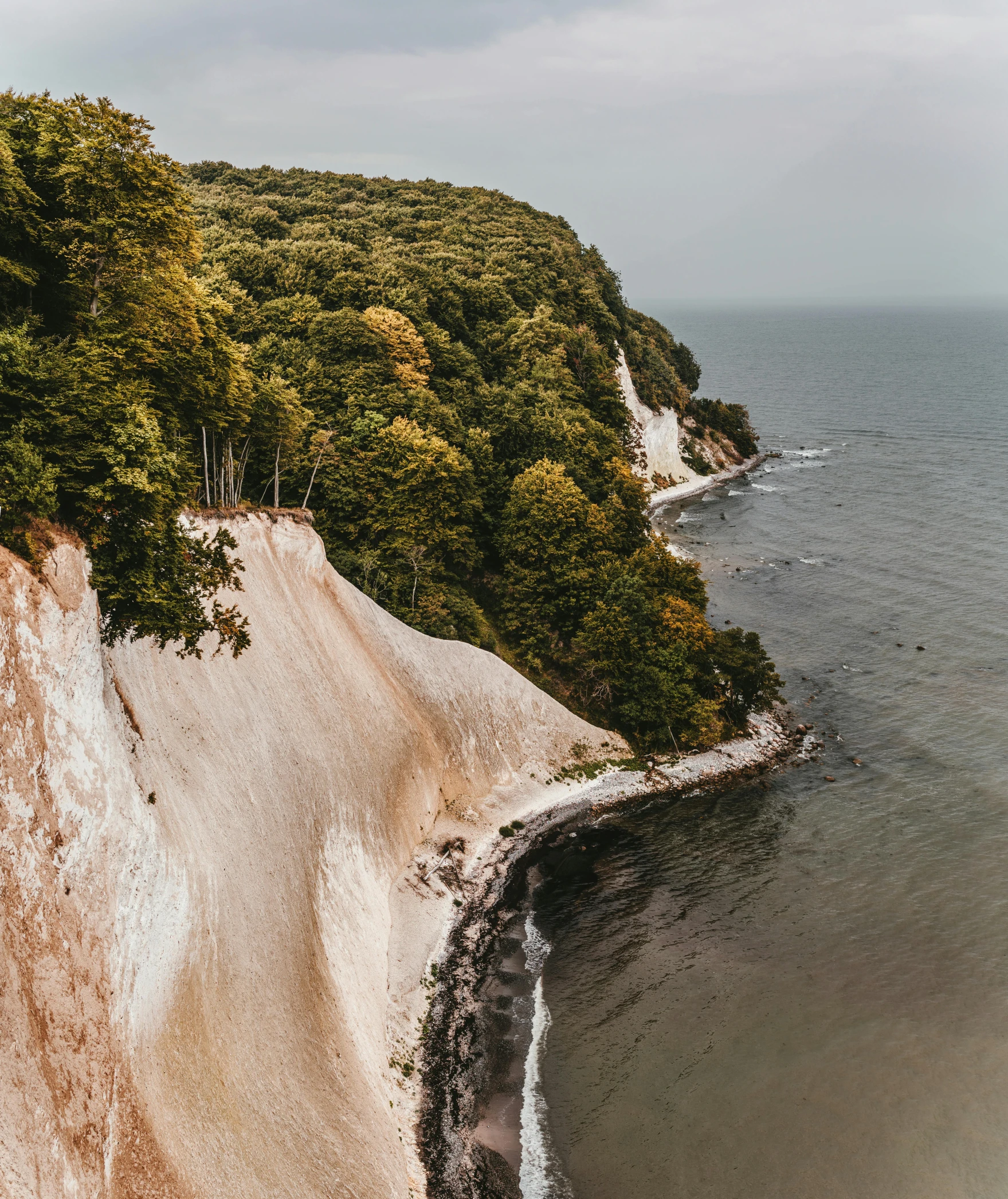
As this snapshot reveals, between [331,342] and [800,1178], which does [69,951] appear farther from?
[331,342]

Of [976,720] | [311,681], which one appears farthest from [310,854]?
[976,720]

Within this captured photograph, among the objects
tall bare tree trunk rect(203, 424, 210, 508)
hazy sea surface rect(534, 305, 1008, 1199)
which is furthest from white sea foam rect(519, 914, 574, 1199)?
tall bare tree trunk rect(203, 424, 210, 508)

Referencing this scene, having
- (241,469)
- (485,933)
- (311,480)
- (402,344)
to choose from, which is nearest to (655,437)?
(402,344)

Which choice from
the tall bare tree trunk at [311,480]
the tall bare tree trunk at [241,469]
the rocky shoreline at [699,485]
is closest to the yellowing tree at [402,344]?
the tall bare tree trunk at [311,480]

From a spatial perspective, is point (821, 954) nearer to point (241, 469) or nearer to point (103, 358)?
point (103, 358)

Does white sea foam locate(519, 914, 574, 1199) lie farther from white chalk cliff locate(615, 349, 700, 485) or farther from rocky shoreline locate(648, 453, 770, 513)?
rocky shoreline locate(648, 453, 770, 513)

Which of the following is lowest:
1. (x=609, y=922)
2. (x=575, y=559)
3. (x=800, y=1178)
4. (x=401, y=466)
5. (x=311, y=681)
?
(x=800, y=1178)

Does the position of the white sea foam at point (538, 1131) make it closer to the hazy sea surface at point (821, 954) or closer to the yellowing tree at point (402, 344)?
the hazy sea surface at point (821, 954)
